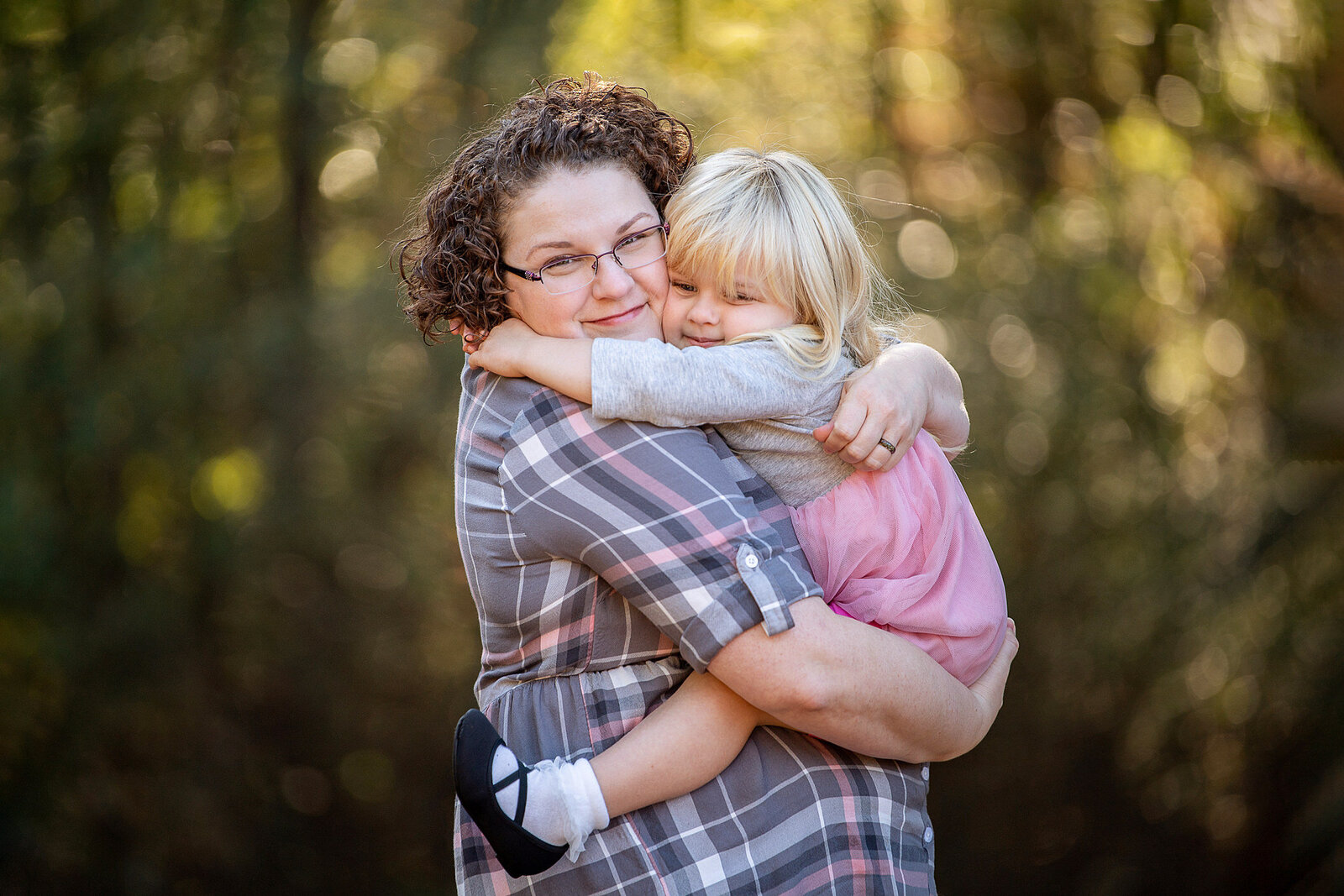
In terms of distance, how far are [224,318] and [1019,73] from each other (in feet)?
8.58

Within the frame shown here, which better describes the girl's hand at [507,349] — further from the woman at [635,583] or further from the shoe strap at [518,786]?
the shoe strap at [518,786]

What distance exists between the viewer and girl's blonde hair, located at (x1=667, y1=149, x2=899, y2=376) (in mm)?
1472

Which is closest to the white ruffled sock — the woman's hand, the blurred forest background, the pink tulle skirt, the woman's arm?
the woman's arm

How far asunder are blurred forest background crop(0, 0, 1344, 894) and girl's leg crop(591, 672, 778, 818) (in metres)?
2.09

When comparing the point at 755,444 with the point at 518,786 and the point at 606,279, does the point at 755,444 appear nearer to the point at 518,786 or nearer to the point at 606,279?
the point at 606,279

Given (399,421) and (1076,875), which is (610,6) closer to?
(399,421)

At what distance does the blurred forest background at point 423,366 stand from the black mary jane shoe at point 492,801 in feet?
6.80

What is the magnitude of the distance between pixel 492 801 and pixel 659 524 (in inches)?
14.9

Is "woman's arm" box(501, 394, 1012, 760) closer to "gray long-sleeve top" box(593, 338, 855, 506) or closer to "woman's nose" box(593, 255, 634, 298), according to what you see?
"gray long-sleeve top" box(593, 338, 855, 506)

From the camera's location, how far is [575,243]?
1.39 meters

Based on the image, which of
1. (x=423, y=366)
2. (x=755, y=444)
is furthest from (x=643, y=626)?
(x=423, y=366)

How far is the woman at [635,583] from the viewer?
1.17m

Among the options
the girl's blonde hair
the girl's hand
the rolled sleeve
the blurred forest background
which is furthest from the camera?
the blurred forest background

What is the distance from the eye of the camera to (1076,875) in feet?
11.6
